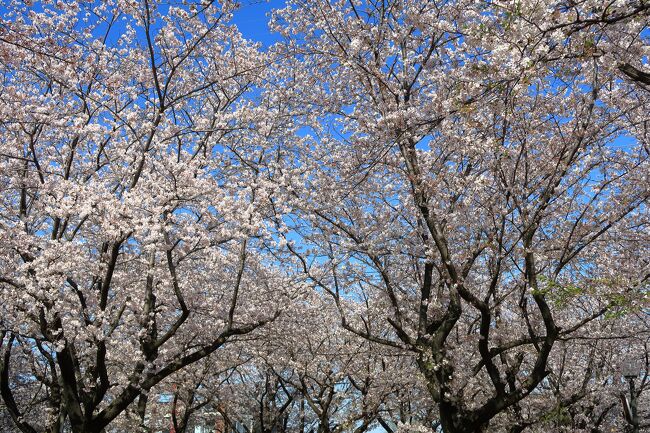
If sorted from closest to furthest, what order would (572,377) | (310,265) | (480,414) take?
(480,414) < (310,265) < (572,377)

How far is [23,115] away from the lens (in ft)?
34.6

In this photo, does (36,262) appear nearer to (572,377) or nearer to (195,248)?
(195,248)

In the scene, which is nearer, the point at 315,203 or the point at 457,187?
the point at 457,187

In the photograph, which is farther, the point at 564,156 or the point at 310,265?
the point at 310,265

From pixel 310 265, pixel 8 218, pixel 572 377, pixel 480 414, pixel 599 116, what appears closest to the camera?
pixel 599 116

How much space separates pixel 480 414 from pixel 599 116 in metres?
5.54

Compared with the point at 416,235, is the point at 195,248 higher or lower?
lower

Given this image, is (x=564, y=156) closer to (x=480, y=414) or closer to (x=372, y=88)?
(x=372, y=88)

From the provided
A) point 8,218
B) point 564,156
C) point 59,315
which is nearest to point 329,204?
point 564,156

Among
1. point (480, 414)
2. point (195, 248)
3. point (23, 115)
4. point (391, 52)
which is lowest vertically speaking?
point (480, 414)

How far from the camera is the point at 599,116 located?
9.48 metres

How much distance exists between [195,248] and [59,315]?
105 inches

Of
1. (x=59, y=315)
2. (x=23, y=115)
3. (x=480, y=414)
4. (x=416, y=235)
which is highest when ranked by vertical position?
(x=23, y=115)

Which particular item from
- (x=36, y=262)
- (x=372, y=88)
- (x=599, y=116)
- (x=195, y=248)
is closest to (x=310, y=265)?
(x=195, y=248)
